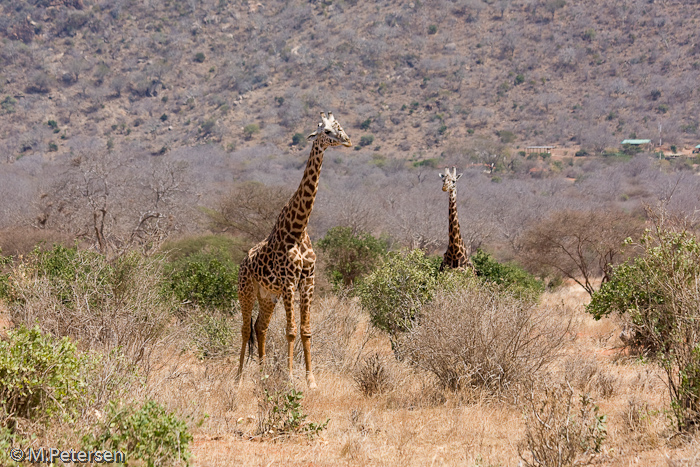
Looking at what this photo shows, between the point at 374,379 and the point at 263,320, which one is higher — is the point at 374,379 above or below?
below

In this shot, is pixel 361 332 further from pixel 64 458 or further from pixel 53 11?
pixel 53 11

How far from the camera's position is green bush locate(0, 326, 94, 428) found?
4777 mm

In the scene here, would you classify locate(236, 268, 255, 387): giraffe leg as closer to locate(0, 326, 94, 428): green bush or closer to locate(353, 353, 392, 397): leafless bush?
locate(353, 353, 392, 397): leafless bush

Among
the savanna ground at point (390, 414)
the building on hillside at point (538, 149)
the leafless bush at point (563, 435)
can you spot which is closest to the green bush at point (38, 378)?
the savanna ground at point (390, 414)

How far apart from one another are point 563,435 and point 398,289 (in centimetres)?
478

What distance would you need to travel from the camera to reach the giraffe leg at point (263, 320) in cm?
877

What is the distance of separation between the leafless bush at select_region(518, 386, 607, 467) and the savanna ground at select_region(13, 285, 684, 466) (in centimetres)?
26

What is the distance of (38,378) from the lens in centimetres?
491

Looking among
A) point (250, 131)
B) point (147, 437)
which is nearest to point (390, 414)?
point (147, 437)

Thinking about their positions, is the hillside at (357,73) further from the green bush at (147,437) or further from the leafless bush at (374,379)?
the green bush at (147,437)

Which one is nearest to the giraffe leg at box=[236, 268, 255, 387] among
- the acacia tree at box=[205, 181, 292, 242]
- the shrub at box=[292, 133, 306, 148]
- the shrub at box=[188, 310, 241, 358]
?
the shrub at box=[188, 310, 241, 358]

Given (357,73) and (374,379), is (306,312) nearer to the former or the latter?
(374,379)

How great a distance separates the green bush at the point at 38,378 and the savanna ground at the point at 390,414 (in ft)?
2.62

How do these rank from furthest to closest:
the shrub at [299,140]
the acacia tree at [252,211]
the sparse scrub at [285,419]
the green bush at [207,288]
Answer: the shrub at [299,140] < the acacia tree at [252,211] < the green bush at [207,288] < the sparse scrub at [285,419]
